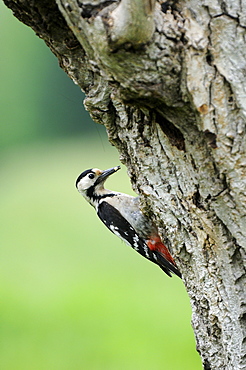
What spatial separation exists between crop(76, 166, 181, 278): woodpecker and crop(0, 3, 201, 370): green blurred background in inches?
28.3

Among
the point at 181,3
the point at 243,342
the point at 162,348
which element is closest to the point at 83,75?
the point at 181,3

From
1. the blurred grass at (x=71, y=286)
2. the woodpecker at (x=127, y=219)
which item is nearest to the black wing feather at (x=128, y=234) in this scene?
the woodpecker at (x=127, y=219)

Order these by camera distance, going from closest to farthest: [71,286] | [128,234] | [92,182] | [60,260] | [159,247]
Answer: [159,247]
[128,234]
[92,182]
[71,286]
[60,260]

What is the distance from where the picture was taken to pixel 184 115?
1.74 m

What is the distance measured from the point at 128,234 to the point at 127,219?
8.9 inches

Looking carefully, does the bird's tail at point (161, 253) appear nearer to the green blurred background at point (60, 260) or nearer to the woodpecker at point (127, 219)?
the woodpecker at point (127, 219)

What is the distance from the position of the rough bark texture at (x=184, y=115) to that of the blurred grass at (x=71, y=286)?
439 cm

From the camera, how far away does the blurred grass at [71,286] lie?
6965 millimetres

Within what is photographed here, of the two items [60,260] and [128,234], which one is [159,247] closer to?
[128,234]

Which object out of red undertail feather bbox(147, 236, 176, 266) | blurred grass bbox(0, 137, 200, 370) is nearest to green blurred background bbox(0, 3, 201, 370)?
blurred grass bbox(0, 137, 200, 370)

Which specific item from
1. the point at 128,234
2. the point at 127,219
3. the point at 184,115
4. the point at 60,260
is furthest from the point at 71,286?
the point at 184,115

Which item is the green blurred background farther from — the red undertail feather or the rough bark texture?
the red undertail feather

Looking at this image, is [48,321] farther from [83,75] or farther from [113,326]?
[83,75]

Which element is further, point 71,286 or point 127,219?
point 71,286
